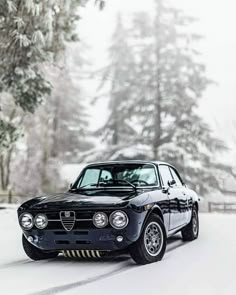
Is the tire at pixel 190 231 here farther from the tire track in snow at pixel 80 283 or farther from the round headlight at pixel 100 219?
the round headlight at pixel 100 219

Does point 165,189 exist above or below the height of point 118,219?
above

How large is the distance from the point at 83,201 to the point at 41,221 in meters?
0.64

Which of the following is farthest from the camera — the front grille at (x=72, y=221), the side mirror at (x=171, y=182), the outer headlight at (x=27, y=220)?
the side mirror at (x=171, y=182)

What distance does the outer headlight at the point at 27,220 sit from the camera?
22.9 feet

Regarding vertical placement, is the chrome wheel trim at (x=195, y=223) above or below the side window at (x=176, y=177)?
below

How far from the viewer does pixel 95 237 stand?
6.51 m

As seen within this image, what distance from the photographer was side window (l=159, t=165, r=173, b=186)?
814cm

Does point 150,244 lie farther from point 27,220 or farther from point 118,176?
point 27,220

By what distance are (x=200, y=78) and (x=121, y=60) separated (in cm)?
659

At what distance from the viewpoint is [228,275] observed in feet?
19.8

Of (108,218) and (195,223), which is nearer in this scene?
(108,218)

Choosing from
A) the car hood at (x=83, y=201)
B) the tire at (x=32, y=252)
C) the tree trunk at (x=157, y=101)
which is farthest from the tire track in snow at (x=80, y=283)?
the tree trunk at (x=157, y=101)

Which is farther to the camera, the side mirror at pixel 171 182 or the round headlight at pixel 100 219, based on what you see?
the side mirror at pixel 171 182

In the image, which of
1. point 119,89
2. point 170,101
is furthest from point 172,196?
point 119,89
